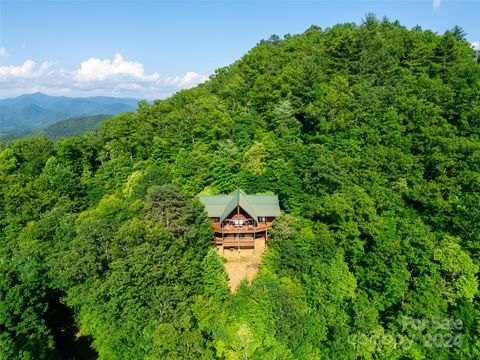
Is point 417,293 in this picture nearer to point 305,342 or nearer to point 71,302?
point 305,342

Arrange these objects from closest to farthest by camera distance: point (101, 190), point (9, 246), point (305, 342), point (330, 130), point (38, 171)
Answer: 1. point (305, 342)
2. point (9, 246)
3. point (330, 130)
4. point (101, 190)
5. point (38, 171)

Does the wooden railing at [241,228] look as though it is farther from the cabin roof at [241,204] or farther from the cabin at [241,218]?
the cabin roof at [241,204]

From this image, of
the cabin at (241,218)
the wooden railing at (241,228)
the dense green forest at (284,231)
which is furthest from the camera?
the cabin at (241,218)

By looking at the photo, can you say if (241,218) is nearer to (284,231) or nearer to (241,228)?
(241,228)

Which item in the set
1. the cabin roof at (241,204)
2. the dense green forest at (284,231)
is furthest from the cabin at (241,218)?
the dense green forest at (284,231)

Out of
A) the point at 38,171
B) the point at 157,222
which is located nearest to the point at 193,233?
the point at 157,222
